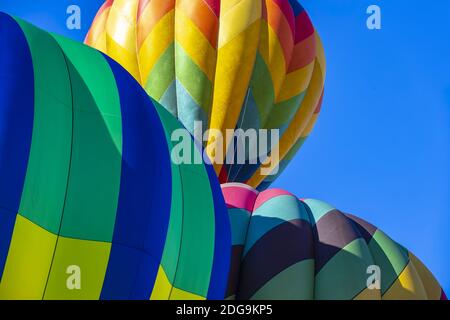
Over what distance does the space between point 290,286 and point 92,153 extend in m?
2.50

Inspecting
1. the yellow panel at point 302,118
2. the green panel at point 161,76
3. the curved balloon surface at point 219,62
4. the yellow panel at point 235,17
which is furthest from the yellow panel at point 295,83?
the green panel at point 161,76

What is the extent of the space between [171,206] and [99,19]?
493 centimetres

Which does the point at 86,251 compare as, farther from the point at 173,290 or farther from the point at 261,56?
the point at 261,56

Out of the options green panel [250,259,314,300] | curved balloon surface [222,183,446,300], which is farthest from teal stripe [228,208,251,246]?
green panel [250,259,314,300]

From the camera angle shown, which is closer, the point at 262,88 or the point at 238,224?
the point at 238,224

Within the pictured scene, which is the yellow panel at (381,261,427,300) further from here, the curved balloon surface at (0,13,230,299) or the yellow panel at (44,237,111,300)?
the yellow panel at (44,237,111,300)

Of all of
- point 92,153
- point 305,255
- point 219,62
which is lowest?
point 305,255

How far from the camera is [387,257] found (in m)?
7.98

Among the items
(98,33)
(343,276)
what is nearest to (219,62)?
(98,33)

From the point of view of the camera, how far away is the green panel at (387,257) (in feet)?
25.6

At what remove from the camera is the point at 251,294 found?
23.7ft

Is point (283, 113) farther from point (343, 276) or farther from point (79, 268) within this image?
point (79, 268)

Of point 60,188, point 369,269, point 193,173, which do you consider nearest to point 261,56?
point 369,269

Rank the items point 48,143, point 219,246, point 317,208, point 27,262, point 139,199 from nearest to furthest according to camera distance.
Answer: point 27,262, point 48,143, point 139,199, point 219,246, point 317,208
